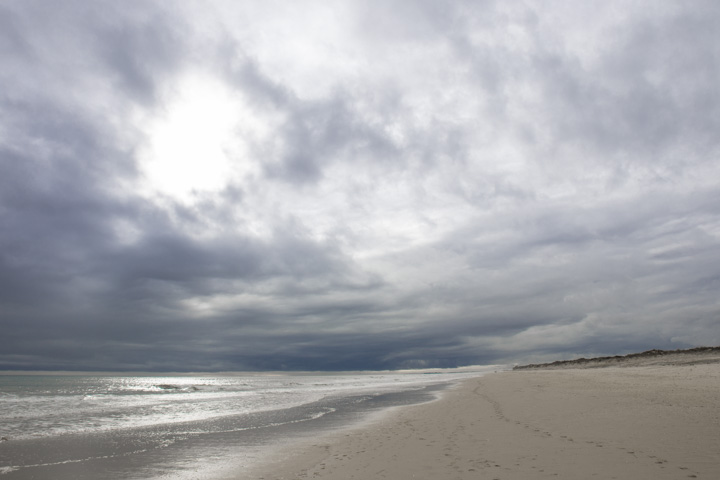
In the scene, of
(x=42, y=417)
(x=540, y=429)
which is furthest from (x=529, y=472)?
(x=42, y=417)

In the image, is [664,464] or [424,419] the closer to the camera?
[664,464]

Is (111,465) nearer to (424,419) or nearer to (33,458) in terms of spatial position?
(33,458)

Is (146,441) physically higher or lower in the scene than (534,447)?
lower

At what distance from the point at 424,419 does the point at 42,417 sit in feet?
78.8

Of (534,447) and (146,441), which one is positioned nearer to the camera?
(534,447)

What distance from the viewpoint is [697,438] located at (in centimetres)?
1069

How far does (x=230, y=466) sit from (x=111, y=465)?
3805 millimetres

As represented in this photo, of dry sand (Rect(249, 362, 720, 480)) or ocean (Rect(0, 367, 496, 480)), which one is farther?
ocean (Rect(0, 367, 496, 480))

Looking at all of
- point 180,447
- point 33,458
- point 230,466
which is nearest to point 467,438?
point 230,466

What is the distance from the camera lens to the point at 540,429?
13672mm

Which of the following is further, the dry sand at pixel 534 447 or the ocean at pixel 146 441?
the ocean at pixel 146 441

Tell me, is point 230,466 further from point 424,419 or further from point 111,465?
point 424,419

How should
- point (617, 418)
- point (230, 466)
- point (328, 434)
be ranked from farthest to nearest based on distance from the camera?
point (328, 434)
point (617, 418)
point (230, 466)

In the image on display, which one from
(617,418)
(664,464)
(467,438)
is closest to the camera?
(664,464)
